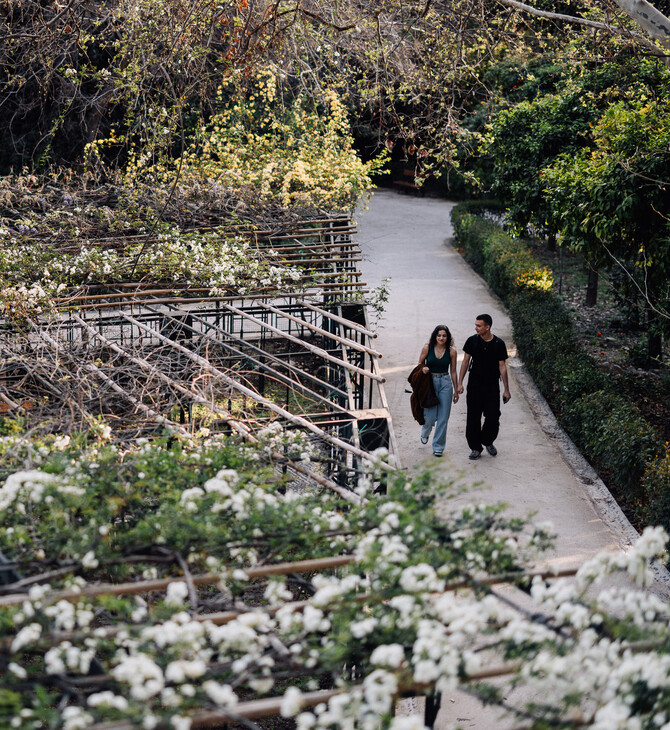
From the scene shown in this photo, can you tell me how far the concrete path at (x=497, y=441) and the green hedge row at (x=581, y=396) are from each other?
11.3 inches

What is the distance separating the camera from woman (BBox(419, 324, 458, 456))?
8125 mm

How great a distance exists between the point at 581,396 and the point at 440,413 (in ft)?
6.38

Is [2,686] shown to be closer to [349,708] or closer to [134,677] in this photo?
[134,677]

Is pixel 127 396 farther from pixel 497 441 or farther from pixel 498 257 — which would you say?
pixel 498 257

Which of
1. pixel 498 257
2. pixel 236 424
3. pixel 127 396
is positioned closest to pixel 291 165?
pixel 498 257

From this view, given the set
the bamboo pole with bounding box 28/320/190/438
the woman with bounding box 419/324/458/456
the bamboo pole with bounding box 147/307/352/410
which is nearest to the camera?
the bamboo pole with bounding box 28/320/190/438

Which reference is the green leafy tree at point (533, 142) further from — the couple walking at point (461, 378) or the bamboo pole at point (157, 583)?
the bamboo pole at point (157, 583)

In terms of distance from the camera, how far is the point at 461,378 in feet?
27.1

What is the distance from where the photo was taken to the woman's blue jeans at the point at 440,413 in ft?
27.1

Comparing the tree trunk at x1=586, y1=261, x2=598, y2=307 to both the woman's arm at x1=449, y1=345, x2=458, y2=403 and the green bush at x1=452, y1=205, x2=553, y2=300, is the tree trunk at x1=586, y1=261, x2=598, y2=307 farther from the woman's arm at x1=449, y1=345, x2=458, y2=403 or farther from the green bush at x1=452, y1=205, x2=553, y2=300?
the woman's arm at x1=449, y1=345, x2=458, y2=403

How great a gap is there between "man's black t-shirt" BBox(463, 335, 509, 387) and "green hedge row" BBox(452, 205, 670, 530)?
4.09 ft

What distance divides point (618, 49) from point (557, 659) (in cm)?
1005

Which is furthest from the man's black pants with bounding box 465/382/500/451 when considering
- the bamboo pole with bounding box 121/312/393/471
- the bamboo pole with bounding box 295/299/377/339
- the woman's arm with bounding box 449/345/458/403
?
the bamboo pole with bounding box 121/312/393/471

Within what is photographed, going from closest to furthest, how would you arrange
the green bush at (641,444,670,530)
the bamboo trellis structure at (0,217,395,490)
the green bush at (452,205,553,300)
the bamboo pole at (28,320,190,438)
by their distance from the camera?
the bamboo pole at (28,320,190,438)
the bamboo trellis structure at (0,217,395,490)
the green bush at (641,444,670,530)
the green bush at (452,205,553,300)
